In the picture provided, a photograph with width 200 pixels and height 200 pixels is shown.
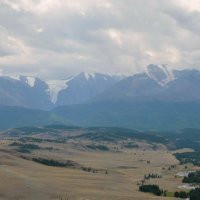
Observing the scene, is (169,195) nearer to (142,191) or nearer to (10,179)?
(142,191)

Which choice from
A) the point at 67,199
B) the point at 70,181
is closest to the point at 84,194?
the point at 67,199

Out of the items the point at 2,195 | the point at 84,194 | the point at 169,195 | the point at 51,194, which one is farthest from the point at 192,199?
the point at 2,195

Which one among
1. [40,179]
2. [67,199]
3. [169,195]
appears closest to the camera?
[67,199]

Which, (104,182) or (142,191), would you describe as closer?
(142,191)

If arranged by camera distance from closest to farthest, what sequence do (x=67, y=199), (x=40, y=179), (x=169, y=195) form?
(x=67, y=199), (x=169, y=195), (x=40, y=179)

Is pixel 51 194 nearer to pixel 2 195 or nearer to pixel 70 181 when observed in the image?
pixel 2 195

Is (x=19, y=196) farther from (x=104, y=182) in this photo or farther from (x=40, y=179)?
(x=104, y=182)

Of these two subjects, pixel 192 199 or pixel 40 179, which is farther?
pixel 40 179

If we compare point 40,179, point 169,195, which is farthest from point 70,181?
point 169,195
